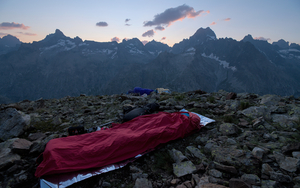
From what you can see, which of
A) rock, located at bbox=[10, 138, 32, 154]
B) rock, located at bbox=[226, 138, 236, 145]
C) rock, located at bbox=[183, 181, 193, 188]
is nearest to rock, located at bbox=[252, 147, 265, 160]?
rock, located at bbox=[226, 138, 236, 145]

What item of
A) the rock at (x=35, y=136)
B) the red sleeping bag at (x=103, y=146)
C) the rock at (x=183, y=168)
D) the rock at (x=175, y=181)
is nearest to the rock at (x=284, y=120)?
the red sleeping bag at (x=103, y=146)

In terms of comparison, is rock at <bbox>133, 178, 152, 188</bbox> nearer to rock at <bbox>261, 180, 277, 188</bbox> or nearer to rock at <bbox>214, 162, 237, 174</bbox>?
rock at <bbox>214, 162, 237, 174</bbox>

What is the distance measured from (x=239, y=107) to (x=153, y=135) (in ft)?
15.2

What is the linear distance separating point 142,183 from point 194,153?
60.6 inches

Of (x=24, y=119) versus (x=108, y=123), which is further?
(x=108, y=123)

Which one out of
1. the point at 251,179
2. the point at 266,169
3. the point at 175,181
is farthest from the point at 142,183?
the point at 266,169

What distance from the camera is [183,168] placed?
3.11 m

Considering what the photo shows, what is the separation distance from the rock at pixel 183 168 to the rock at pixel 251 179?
931 millimetres

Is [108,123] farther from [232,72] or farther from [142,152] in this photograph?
[232,72]

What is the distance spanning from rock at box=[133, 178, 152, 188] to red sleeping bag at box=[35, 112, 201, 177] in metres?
0.75

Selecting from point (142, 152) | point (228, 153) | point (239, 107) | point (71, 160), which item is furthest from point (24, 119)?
point (239, 107)

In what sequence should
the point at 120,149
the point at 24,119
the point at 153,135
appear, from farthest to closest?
1. the point at 24,119
2. the point at 153,135
3. the point at 120,149

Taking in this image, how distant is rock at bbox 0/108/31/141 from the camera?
4882 mm

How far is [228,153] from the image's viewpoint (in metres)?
3.26
